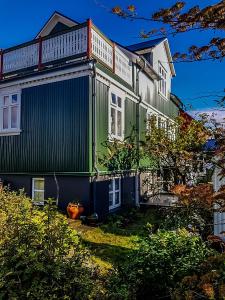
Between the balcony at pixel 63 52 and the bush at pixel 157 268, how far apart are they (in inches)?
308

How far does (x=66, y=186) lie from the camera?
1063 cm

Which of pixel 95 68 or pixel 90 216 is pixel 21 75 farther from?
pixel 90 216

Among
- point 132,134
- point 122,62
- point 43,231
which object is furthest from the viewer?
point 132,134

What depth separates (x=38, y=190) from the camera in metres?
11.7

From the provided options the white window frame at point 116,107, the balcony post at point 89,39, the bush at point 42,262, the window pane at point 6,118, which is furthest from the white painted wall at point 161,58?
the bush at point 42,262

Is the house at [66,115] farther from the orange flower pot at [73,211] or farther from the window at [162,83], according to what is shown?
the window at [162,83]

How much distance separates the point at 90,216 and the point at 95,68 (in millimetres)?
5397

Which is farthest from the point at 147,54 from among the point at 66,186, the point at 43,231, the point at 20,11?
the point at 43,231

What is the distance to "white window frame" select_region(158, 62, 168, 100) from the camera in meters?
19.6

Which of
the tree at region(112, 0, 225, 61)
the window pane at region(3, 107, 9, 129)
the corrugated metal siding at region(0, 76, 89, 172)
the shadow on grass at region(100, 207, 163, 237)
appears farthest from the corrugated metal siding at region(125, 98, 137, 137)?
the tree at region(112, 0, 225, 61)

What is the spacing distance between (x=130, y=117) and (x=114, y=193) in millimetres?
4237

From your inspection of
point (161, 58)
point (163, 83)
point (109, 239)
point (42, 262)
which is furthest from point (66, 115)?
point (163, 83)

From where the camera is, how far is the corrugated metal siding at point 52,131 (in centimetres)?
1057

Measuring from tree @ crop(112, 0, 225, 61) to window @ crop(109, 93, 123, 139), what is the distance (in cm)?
921
